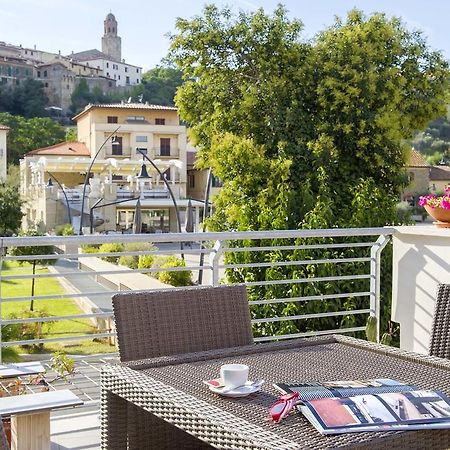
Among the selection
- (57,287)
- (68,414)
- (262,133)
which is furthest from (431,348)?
(57,287)

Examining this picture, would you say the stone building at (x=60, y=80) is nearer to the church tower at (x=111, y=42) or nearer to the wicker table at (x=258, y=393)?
the church tower at (x=111, y=42)

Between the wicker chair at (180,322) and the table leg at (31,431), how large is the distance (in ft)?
1.02

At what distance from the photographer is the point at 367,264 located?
671 cm

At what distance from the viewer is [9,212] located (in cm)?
3375

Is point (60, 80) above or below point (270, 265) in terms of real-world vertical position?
above

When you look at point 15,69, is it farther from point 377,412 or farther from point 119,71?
point 377,412

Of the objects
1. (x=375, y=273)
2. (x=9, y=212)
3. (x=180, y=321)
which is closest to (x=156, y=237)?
(x=180, y=321)

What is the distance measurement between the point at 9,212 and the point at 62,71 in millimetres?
64771

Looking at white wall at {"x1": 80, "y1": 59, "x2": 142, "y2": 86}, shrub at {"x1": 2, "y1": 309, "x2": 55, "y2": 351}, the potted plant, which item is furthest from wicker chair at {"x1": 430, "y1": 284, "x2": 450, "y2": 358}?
white wall at {"x1": 80, "y1": 59, "x2": 142, "y2": 86}

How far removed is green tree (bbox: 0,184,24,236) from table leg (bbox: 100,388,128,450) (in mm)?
32309

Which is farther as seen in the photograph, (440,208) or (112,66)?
(112,66)

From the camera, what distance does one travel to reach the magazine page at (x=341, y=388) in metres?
1.77

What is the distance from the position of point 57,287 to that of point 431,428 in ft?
65.2

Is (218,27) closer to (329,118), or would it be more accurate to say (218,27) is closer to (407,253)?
(329,118)
